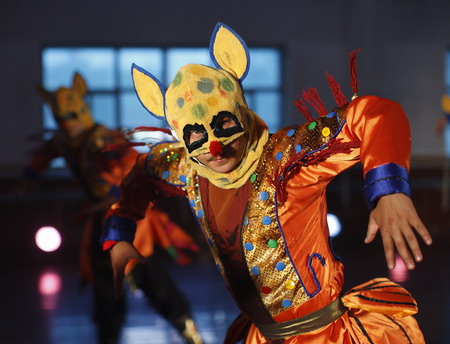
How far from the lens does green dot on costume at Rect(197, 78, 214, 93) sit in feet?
4.91

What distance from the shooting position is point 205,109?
1485 millimetres

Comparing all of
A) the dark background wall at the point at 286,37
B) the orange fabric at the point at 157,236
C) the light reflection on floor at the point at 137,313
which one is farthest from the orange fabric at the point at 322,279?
the dark background wall at the point at 286,37

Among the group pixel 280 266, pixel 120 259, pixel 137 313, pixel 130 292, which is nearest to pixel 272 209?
pixel 280 266

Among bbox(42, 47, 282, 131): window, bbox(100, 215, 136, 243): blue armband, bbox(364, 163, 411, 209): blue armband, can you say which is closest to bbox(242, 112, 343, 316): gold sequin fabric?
bbox(364, 163, 411, 209): blue armband

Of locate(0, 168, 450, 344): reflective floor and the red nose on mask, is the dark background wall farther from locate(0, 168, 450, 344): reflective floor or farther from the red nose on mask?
the red nose on mask

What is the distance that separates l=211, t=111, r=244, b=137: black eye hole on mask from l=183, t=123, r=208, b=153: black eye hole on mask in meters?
0.03

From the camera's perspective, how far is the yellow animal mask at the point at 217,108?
148 cm

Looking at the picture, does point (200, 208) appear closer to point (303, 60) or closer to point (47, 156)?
point (47, 156)

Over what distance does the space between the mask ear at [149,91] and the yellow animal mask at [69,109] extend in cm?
194

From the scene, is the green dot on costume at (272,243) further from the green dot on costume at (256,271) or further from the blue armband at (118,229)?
the blue armband at (118,229)

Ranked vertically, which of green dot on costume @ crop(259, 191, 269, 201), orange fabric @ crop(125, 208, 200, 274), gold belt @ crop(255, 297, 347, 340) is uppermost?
green dot on costume @ crop(259, 191, 269, 201)

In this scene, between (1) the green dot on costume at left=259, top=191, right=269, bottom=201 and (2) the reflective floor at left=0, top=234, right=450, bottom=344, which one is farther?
(2) the reflective floor at left=0, top=234, right=450, bottom=344

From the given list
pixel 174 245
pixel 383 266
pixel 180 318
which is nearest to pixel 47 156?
pixel 174 245

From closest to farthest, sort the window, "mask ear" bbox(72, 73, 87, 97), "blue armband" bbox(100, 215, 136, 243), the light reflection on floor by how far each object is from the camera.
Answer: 1. "blue armband" bbox(100, 215, 136, 243)
2. the light reflection on floor
3. "mask ear" bbox(72, 73, 87, 97)
4. the window
